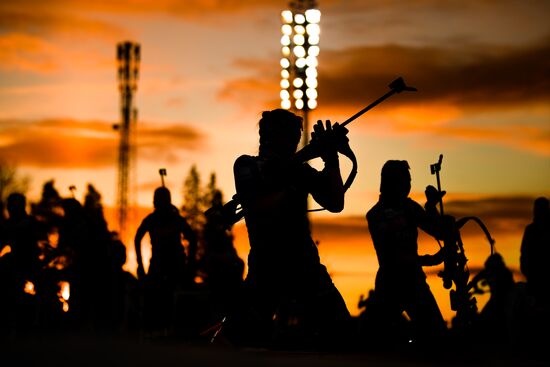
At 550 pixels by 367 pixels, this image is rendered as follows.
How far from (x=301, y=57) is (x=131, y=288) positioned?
28.8 ft

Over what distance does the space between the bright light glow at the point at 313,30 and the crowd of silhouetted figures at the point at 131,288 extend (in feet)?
27.5

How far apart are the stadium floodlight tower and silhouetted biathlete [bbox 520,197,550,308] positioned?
11487mm

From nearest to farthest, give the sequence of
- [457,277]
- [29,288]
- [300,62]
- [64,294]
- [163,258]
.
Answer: [457,277] < [163,258] < [29,288] < [64,294] < [300,62]

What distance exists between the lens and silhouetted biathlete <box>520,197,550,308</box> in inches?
579

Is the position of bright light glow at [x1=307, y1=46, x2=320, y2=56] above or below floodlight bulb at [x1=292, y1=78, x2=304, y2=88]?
above

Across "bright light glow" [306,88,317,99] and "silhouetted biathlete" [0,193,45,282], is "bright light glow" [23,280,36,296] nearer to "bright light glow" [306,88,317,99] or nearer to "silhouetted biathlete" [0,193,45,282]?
"silhouetted biathlete" [0,193,45,282]

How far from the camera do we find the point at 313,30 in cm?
2772

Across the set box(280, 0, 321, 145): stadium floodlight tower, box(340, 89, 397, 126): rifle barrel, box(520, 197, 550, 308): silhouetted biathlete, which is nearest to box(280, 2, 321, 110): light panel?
box(280, 0, 321, 145): stadium floodlight tower

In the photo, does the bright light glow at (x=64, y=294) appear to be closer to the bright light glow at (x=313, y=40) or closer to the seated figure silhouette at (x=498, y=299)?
the seated figure silhouette at (x=498, y=299)

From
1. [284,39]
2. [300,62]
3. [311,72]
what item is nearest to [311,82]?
[311,72]

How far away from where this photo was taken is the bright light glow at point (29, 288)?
55.4 feet

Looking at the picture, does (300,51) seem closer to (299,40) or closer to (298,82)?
(299,40)

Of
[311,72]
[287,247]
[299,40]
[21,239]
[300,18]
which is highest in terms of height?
[300,18]

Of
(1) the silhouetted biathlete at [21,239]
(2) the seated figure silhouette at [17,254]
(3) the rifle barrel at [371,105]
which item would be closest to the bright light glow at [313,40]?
(2) the seated figure silhouette at [17,254]
